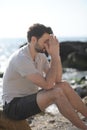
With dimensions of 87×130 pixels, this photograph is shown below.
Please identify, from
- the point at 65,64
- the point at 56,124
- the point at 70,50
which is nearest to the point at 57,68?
the point at 56,124

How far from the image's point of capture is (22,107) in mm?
5320

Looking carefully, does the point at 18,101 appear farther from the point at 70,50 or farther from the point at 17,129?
the point at 70,50

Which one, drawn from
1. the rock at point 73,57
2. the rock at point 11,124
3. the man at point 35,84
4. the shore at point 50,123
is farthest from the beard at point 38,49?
the rock at point 73,57

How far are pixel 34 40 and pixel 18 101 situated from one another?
90 centimetres

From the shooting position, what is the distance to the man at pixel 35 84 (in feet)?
17.1

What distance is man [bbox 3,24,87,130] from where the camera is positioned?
5.21m

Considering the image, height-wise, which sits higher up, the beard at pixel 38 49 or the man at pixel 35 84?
the beard at pixel 38 49

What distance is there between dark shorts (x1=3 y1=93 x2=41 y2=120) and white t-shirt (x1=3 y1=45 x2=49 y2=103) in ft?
0.34

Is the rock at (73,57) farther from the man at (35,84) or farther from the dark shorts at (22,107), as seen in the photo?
the dark shorts at (22,107)

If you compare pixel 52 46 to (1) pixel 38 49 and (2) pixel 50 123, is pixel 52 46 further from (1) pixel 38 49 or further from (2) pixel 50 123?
(2) pixel 50 123

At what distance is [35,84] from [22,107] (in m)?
0.38

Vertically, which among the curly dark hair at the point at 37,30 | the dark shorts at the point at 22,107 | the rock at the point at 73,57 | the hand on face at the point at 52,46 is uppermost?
the curly dark hair at the point at 37,30

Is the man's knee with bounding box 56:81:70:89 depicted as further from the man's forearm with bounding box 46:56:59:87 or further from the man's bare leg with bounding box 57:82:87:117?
the man's forearm with bounding box 46:56:59:87

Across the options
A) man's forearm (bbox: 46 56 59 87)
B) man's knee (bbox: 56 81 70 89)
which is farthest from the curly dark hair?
man's knee (bbox: 56 81 70 89)
